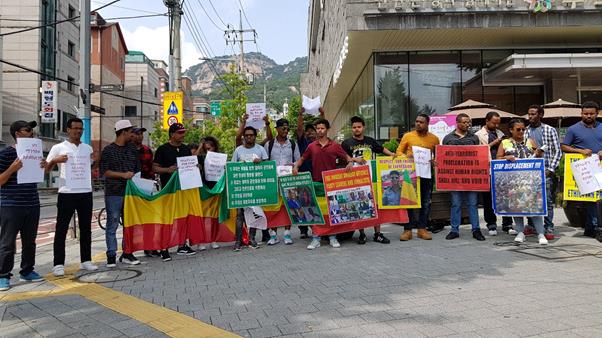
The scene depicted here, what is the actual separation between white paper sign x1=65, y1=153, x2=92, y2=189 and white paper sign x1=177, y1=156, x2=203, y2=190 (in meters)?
1.28

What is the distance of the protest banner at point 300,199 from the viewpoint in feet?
23.0

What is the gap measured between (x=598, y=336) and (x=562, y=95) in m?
17.2

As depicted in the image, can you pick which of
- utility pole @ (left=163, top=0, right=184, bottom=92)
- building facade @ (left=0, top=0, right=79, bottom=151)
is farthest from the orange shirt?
building facade @ (left=0, top=0, right=79, bottom=151)

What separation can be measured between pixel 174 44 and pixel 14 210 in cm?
1410

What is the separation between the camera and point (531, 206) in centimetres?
674

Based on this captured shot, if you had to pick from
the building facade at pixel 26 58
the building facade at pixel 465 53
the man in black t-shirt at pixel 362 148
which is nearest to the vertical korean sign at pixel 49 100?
the building facade at pixel 26 58

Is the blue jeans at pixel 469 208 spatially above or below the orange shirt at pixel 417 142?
below

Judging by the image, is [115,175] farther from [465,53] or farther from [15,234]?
[465,53]

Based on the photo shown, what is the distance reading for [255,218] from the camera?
718cm

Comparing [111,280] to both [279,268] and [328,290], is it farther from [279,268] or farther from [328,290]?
[328,290]

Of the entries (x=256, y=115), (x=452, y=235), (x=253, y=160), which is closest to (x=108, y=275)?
(x=253, y=160)

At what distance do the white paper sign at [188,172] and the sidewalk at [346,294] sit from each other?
43.9 inches

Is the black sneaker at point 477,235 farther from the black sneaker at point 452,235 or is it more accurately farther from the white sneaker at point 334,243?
the white sneaker at point 334,243

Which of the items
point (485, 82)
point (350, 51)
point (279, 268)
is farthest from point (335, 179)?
point (485, 82)
